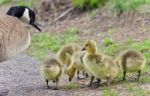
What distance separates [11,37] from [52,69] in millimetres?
754

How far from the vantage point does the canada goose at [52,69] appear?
27.2 ft

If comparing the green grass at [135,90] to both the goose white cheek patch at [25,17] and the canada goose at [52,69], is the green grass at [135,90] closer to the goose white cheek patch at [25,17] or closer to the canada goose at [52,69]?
the canada goose at [52,69]

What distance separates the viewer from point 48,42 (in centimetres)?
1205

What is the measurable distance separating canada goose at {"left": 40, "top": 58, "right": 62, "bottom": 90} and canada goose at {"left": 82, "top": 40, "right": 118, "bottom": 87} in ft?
1.29

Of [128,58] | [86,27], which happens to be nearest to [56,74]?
[128,58]

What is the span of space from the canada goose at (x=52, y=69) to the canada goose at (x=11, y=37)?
518 millimetres

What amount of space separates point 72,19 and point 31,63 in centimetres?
341

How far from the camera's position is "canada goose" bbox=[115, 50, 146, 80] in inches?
325

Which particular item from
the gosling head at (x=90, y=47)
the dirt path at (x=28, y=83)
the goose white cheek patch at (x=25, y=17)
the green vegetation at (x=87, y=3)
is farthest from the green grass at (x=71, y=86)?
the green vegetation at (x=87, y=3)

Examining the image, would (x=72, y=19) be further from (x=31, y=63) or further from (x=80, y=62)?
(x=80, y=62)

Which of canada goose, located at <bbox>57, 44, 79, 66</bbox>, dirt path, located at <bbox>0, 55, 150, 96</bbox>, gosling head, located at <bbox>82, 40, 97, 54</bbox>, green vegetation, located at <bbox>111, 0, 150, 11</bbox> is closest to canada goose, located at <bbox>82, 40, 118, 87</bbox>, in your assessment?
gosling head, located at <bbox>82, 40, 97, 54</bbox>

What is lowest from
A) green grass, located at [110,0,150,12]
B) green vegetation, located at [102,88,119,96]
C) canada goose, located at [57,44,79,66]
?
green vegetation, located at [102,88,119,96]

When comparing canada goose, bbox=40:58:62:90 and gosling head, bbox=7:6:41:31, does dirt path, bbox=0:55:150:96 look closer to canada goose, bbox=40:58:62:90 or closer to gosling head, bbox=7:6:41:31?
canada goose, bbox=40:58:62:90

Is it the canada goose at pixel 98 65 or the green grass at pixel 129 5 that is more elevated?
the green grass at pixel 129 5
